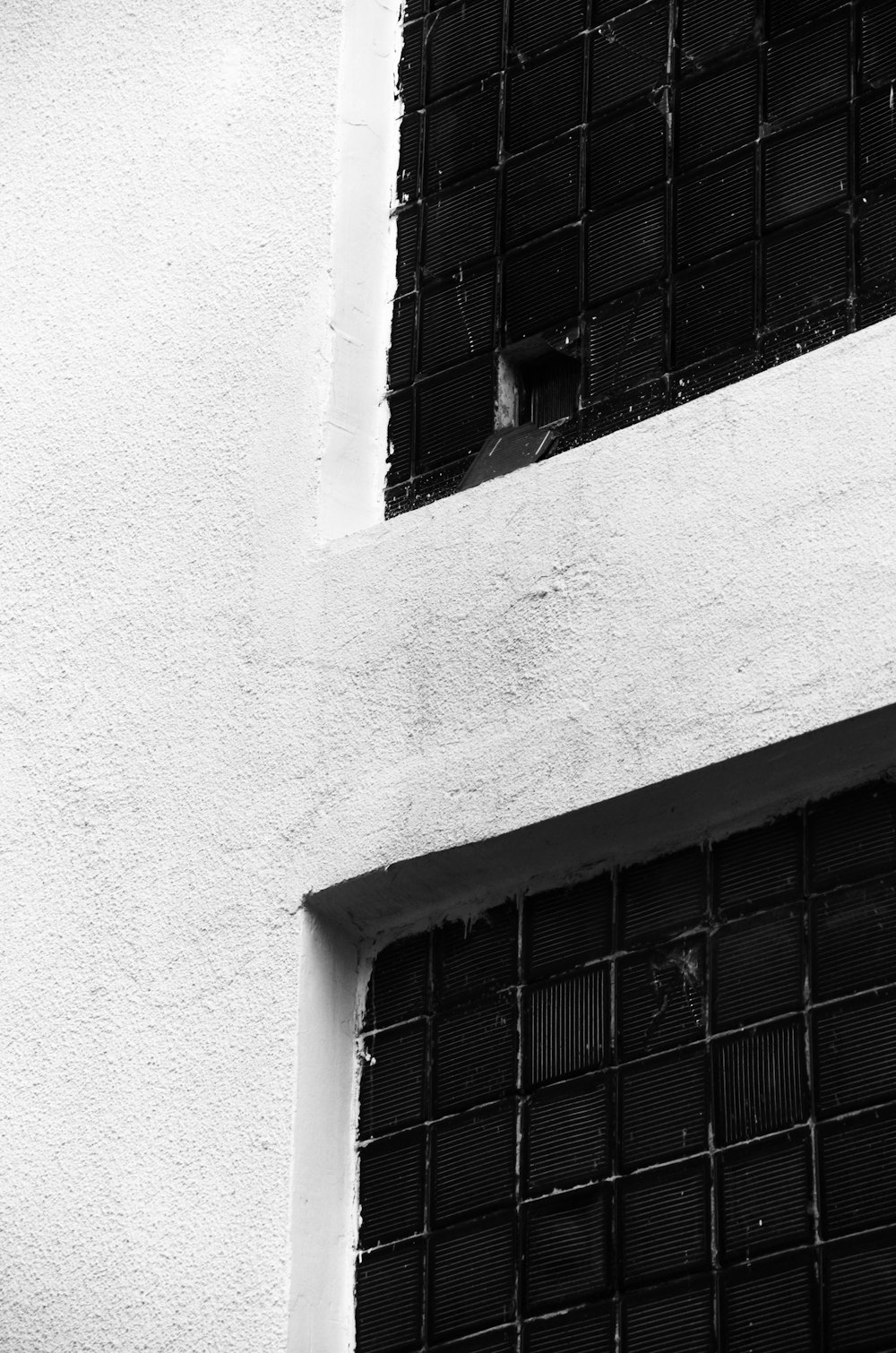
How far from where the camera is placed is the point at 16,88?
10555 millimetres

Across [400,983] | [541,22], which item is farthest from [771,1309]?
[541,22]

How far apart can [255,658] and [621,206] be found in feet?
5.78

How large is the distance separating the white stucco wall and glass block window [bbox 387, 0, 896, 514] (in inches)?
12.8

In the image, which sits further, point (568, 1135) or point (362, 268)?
point (362, 268)

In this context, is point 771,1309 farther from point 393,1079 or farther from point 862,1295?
point 393,1079

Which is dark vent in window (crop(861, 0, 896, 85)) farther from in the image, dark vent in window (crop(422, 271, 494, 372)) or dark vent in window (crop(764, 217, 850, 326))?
dark vent in window (crop(422, 271, 494, 372))

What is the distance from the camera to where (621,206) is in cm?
902

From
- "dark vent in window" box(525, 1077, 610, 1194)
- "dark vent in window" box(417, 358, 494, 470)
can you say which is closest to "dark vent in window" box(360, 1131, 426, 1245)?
"dark vent in window" box(525, 1077, 610, 1194)

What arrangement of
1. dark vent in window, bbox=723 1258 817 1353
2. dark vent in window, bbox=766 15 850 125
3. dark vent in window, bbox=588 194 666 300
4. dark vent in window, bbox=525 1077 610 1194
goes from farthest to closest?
dark vent in window, bbox=588 194 666 300, dark vent in window, bbox=766 15 850 125, dark vent in window, bbox=525 1077 610 1194, dark vent in window, bbox=723 1258 817 1353

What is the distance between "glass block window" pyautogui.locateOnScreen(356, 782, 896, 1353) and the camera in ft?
24.0

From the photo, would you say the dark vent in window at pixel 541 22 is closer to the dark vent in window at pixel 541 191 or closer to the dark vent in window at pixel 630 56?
the dark vent in window at pixel 630 56

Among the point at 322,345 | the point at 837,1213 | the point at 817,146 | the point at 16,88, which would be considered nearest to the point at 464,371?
the point at 322,345

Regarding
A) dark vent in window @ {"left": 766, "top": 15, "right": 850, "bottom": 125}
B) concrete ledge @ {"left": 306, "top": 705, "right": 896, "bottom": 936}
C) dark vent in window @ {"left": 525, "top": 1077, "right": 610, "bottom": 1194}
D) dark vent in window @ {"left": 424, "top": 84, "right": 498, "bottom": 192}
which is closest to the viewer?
concrete ledge @ {"left": 306, "top": 705, "right": 896, "bottom": 936}

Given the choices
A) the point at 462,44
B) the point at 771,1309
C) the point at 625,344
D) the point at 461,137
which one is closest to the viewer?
the point at 771,1309
